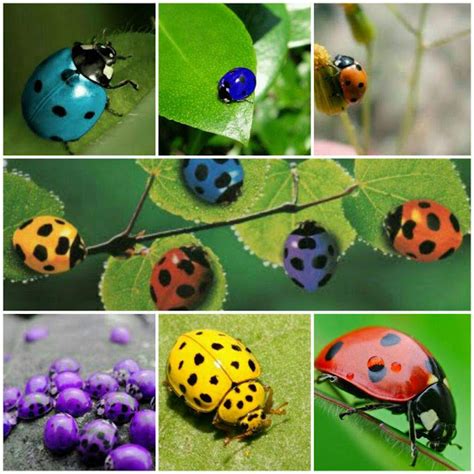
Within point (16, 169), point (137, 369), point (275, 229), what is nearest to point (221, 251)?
point (275, 229)

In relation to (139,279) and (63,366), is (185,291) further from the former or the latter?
(63,366)

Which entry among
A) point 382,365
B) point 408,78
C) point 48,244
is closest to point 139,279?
point 48,244

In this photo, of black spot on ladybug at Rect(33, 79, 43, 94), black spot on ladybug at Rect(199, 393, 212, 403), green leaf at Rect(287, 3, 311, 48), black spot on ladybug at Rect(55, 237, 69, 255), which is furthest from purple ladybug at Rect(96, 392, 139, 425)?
green leaf at Rect(287, 3, 311, 48)

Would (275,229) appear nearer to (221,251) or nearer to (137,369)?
(221,251)

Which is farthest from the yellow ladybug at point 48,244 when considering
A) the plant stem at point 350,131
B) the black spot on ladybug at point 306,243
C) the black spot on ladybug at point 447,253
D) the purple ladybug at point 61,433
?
the black spot on ladybug at point 447,253

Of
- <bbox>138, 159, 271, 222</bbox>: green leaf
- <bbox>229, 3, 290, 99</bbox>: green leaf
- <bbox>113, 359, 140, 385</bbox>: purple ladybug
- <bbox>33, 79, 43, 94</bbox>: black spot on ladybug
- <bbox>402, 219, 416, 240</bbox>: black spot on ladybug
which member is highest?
<bbox>229, 3, 290, 99</bbox>: green leaf

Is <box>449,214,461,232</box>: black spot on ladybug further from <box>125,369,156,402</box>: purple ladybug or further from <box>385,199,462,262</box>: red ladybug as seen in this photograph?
<box>125,369,156,402</box>: purple ladybug
